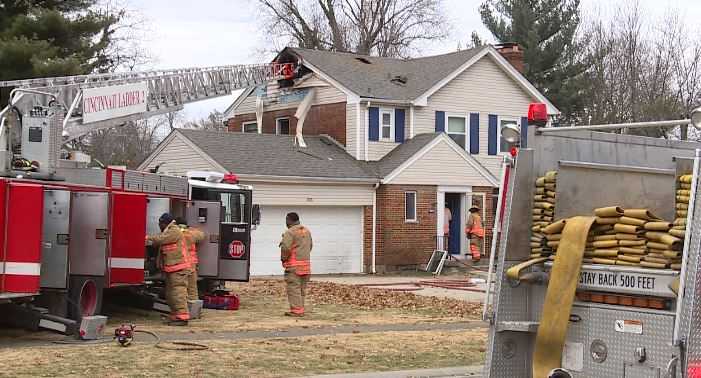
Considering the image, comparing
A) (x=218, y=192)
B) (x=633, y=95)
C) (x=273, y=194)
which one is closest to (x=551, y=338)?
(x=218, y=192)

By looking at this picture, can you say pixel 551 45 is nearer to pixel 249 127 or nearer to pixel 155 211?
pixel 249 127

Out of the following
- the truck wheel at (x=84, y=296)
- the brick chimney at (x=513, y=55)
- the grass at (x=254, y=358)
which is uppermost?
the brick chimney at (x=513, y=55)

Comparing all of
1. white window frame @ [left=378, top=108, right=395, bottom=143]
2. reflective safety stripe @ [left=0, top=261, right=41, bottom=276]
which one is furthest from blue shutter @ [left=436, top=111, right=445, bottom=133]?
reflective safety stripe @ [left=0, top=261, right=41, bottom=276]

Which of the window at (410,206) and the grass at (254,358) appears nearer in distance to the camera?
the grass at (254,358)

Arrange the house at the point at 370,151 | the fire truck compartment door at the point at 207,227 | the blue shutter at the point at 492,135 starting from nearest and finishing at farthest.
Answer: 1. the fire truck compartment door at the point at 207,227
2. the house at the point at 370,151
3. the blue shutter at the point at 492,135

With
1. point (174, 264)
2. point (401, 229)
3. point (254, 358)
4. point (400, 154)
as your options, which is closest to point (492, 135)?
point (400, 154)

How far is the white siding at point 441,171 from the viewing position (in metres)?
30.5

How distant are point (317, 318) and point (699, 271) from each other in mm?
10657

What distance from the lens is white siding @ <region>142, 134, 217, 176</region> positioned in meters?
28.5

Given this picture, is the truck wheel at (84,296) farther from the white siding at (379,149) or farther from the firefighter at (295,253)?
the white siding at (379,149)

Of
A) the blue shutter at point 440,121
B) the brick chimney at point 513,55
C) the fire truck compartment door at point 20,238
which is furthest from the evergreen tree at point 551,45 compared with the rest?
the fire truck compartment door at point 20,238

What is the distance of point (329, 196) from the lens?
96.5 ft

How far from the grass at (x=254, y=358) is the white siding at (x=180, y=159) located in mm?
14939

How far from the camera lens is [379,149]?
1236 inches
